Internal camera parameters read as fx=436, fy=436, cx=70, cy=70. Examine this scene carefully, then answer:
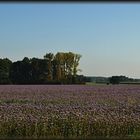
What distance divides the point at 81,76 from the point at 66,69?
3.42 metres

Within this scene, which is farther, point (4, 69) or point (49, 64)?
point (4, 69)

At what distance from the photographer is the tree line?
81.4m

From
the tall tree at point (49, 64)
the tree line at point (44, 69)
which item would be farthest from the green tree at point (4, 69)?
the tall tree at point (49, 64)

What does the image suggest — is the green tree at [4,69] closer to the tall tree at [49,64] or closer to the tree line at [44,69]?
the tree line at [44,69]

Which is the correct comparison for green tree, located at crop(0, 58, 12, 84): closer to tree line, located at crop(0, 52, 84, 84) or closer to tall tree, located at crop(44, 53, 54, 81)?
tree line, located at crop(0, 52, 84, 84)

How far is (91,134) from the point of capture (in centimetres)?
916

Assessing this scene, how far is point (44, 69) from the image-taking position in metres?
81.6

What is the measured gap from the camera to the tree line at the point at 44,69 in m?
81.4

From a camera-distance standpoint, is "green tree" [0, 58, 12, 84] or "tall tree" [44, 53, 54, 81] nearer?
"tall tree" [44, 53, 54, 81]

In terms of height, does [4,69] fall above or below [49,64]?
below

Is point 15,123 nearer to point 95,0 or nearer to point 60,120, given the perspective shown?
point 60,120

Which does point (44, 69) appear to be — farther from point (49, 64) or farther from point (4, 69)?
point (4, 69)

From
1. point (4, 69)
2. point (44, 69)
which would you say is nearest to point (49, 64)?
point (44, 69)

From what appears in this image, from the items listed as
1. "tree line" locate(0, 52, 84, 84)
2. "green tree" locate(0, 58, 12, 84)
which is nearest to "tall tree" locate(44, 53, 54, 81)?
"tree line" locate(0, 52, 84, 84)
